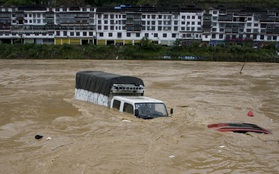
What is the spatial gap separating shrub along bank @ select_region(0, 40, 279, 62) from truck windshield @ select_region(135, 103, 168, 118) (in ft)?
171

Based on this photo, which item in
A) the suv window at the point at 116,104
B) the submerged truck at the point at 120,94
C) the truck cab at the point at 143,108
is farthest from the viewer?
the suv window at the point at 116,104

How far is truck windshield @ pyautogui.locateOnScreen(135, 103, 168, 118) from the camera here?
13805 millimetres

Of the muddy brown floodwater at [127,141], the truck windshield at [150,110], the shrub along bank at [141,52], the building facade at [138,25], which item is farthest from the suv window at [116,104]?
the building facade at [138,25]

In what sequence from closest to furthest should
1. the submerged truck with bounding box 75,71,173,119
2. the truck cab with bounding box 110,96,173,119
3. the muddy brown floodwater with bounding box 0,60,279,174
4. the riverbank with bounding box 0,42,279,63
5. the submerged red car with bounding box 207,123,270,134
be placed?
the muddy brown floodwater with bounding box 0,60,279,174 < the submerged red car with bounding box 207,123,270,134 < the truck cab with bounding box 110,96,173,119 < the submerged truck with bounding box 75,71,173,119 < the riverbank with bounding box 0,42,279,63

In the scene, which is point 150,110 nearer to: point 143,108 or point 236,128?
point 143,108

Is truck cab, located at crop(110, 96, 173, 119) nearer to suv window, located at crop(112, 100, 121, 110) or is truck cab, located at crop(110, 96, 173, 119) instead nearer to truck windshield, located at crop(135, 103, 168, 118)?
truck windshield, located at crop(135, 103, 168, 118)

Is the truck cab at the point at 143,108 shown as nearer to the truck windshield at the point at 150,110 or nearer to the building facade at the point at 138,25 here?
the truck windshield at the point at 150,110

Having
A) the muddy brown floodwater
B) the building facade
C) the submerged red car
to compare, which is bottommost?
the muddy brown floodwater

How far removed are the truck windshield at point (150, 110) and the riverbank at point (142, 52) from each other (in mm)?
52010

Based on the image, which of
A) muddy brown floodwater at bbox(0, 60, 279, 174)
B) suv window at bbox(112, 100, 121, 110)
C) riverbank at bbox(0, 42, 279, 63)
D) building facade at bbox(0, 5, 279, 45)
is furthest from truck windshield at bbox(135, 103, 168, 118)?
building facade at bbox(0, 5, 279, 45)

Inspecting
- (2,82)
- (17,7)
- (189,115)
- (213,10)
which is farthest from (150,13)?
(189,115)

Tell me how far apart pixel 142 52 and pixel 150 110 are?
183 ft

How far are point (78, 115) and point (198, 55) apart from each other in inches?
2101

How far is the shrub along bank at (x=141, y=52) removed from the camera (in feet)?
216
